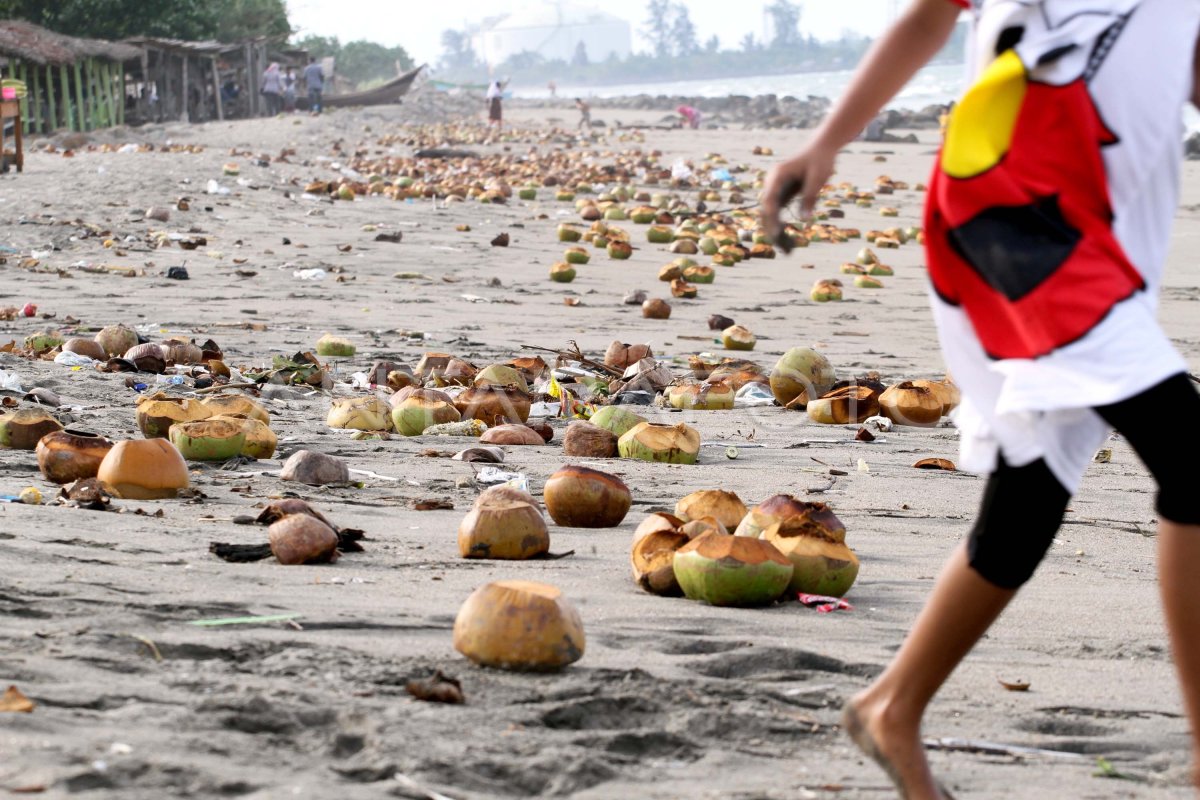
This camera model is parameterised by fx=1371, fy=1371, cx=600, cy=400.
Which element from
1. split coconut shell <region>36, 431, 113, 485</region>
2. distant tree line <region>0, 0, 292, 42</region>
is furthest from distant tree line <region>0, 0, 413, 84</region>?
split coconut shell <region>36, 431, 113, 485</region>

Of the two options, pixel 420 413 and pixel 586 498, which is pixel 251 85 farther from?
pixel 586 498

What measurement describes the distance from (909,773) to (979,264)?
0.67 metres

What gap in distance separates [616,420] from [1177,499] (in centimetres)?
283

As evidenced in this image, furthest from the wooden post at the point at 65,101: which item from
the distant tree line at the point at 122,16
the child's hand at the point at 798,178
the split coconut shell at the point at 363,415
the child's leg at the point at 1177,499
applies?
the child's leg at the point at 1177,499

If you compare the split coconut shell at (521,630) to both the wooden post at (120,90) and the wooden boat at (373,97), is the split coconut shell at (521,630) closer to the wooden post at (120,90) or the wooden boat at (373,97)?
the wooden post at (120,90)

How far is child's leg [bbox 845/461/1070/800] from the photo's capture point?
5.80 ft

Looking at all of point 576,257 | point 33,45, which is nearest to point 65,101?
point 33,45

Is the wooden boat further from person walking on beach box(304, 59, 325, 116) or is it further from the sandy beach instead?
the sandy beach

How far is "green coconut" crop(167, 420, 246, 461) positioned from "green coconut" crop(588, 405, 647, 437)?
114 centimetres

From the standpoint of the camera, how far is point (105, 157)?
18.8 metres

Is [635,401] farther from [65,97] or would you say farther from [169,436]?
[65,97]

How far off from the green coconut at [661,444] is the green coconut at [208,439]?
1.17 m

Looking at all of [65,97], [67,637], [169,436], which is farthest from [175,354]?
[65,97]

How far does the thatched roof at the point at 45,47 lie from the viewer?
28.3m
